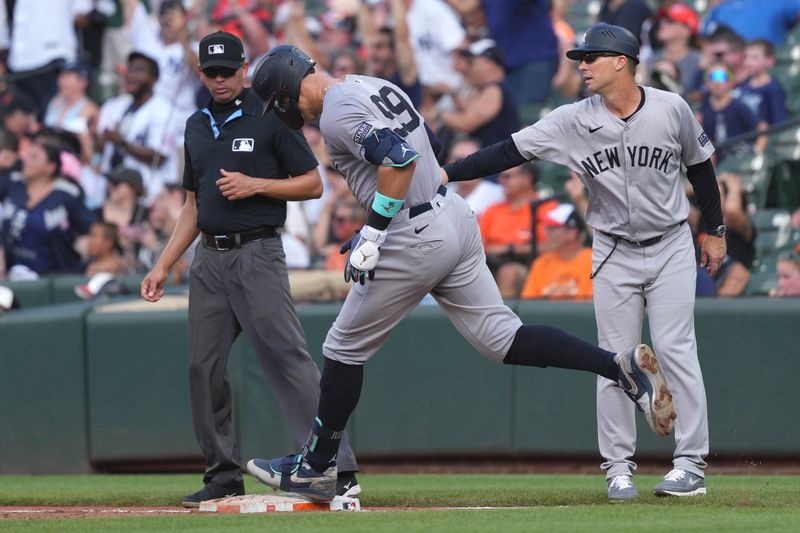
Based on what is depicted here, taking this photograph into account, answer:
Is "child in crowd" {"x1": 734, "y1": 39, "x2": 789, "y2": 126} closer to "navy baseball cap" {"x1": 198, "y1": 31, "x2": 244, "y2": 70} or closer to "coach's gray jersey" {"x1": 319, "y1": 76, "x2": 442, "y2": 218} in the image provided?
"navy baseball cap" {"x1": 198, "y1": 31, "x2": 244, "y2": 70}

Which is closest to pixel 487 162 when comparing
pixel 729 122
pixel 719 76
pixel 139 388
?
pixel 139 388

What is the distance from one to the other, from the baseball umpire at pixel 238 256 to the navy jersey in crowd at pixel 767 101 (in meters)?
5.31

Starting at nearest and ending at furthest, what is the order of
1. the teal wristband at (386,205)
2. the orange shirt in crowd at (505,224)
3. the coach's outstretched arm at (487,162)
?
the teal wristband at (386,205)
the coach's outstretched arm at (487,162)
the orange shirt in crowd at (505,224)

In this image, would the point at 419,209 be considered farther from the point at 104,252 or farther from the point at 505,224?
the point at 104,252

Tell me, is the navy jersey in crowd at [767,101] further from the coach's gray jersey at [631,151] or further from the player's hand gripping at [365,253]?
the player's hand gripping at [365,253]

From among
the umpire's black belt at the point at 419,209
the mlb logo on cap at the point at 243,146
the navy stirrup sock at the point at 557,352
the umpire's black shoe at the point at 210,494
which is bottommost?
the umpire's black shoe at the point at 210,494

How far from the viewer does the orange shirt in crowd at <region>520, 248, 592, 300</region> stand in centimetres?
884

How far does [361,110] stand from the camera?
5215 millimetres

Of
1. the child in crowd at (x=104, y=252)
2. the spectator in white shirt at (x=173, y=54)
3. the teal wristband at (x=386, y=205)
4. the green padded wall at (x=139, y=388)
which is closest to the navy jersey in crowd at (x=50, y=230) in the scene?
the child in crowd at (x=104, y=252)

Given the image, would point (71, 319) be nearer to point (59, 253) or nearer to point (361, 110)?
point (59, 253)

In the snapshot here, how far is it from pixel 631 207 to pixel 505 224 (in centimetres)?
416

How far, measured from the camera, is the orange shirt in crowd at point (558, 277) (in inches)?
348

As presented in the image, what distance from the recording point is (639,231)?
19.2 feet

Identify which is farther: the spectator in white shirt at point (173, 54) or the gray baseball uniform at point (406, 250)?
the spectator in white shirt at point (173, 54)
